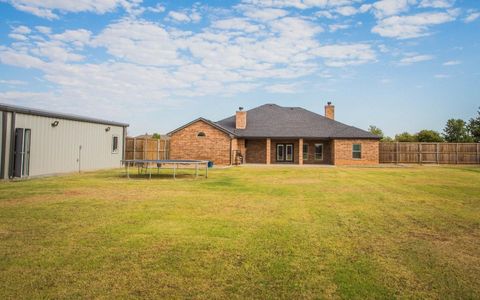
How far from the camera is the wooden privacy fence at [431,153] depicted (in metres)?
32.5

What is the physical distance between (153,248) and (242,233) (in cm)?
172

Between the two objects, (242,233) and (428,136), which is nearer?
(242,233)

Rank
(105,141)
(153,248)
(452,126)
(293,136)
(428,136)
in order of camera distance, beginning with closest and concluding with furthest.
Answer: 1. (153,248)
2. (105,141)
3. (293,136)
4. (428,136)
5. (452,126)

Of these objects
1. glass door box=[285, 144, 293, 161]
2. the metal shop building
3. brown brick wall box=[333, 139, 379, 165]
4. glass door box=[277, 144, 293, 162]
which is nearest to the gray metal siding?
the metal shop building

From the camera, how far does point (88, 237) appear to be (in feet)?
19.9

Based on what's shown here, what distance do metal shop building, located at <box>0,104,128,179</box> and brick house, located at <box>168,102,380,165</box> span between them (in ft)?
23.1

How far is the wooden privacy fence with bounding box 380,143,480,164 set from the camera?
1281 inches

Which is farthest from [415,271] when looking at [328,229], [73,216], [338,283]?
[73,216]

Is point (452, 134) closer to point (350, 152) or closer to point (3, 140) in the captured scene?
point (350, 152)

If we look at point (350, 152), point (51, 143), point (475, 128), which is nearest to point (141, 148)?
point (51, 143)

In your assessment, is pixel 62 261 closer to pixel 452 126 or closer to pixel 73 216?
pixel 73 216

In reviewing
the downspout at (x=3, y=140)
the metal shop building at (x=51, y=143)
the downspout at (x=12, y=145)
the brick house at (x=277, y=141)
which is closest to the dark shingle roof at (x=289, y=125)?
the brick house at (x=277, y=141)

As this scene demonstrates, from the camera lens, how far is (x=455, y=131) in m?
59.4

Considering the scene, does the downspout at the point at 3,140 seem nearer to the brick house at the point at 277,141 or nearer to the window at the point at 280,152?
the brick house at the point at 277,141
